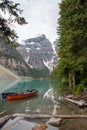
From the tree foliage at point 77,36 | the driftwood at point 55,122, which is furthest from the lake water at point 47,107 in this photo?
the tree foliage at point 77,36

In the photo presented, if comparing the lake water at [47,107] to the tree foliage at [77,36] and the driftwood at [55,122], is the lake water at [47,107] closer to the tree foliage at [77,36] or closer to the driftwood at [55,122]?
the driftwood at [55,122]

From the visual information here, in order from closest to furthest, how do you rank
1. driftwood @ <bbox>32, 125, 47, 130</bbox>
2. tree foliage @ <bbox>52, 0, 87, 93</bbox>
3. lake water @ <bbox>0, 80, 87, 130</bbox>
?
driftwood @ <bbox>32, 125, 47, 130</bbox> → lake water @ <bbox>0, 80, 87, 130</bbox> → tree foliage @ <bbox>52, 0, 87, 93</bbox>

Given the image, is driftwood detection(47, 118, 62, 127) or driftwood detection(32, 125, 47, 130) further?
driftwood detection(47, 118, 62, 127)

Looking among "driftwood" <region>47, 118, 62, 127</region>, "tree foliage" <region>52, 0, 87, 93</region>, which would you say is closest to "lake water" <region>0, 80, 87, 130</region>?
"driftwood" <region>47, 118, 62, 127</region>

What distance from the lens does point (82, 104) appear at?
67.8 feet

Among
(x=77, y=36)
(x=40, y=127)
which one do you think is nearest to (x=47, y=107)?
(x=77, y=36)

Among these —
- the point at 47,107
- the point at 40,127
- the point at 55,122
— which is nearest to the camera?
the point at 40,127

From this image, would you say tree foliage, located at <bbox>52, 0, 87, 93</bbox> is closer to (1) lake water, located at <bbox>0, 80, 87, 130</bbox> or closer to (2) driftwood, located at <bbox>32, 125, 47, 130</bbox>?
(1) lake water, located at <bbox>0, 80, 87, 130</bbox>

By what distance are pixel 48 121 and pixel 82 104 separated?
6895 millimetres

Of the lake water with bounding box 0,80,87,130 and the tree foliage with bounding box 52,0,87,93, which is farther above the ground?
the tree foliage with bounding box 52,0,87,93

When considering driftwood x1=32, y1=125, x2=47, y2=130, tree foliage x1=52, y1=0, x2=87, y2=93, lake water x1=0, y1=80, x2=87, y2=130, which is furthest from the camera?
tree foliage x1=52, y1=0, x2=87, y2=93

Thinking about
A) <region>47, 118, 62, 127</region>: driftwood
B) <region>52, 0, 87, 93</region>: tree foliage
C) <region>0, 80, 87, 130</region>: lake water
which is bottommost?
<region>0, 80, 87, 130</region>: lake water

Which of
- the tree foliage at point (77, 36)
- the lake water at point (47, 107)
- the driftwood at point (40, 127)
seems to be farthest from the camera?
the tree foliage at point (77, 36)

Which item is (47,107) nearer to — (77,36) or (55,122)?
(77,36)
